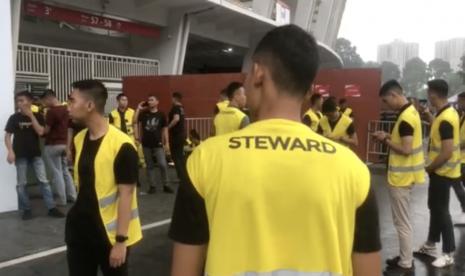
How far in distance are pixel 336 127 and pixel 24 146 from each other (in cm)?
457

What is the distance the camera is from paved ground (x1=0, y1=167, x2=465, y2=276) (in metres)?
5.14

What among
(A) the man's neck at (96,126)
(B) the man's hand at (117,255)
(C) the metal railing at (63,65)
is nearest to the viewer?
(B) the man's hand at (117,255)

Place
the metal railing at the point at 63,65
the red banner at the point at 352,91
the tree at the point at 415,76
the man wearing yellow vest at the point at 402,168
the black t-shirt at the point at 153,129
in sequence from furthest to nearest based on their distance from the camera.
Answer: the tree at the point at 415,76 < the red banner at the point at 352,91 < the metal railing at the point at 63,65 < the black t-shirt at the point at 153,129 < the man wearing yellow vest at the point at 402,168

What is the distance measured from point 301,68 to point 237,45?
23732 millimetres

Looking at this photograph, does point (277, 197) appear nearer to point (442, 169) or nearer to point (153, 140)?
point (442, 169)

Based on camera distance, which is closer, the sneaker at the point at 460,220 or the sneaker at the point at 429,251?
the sneaker at the point at 429,251

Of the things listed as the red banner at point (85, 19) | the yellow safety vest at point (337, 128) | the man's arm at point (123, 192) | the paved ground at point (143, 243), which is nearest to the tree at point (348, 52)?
the red banner at point (85, 19)

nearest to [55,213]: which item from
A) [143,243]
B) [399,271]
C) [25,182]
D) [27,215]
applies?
[27,215]

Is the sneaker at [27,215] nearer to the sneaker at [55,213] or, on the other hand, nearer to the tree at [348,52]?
the sneaker at [55,213]

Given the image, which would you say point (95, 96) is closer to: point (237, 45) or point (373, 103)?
point (373, 103)

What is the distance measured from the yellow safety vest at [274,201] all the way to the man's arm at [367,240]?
0.05 meters

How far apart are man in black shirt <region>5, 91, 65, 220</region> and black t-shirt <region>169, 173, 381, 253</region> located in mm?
6416

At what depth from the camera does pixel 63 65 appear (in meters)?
13.8

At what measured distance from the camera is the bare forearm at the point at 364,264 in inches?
58.4
